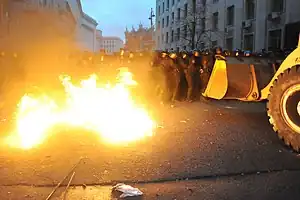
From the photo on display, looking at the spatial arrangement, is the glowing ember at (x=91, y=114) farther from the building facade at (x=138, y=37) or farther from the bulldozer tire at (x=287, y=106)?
the building facade at (x=138, y=37)

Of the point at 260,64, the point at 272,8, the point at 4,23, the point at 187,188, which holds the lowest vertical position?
the point at 187,188

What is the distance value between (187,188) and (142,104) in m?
8.72

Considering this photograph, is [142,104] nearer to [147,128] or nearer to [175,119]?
[175,119]

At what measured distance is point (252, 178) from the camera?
507 cm

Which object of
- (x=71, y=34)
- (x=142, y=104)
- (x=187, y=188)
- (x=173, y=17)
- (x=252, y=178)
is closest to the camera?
(x=187, y=188)

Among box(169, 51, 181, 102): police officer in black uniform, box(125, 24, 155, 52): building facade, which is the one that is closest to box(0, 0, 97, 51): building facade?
box(169, 51, 181, 102): police officer in black uniform

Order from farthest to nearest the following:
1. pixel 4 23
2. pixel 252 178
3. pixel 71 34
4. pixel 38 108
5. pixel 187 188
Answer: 1. pixel 71 34
2. pixel 4 23
3. pixel 38 108
4. pixel 252 178
5. pixel 187 188

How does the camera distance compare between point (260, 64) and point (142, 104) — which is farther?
point (142, 104)

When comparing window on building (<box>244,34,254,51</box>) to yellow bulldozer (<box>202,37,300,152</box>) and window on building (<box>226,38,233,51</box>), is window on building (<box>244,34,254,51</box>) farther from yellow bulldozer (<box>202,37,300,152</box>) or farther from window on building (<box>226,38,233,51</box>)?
yellow bulldozer (<box>202,37,300,152</box>)

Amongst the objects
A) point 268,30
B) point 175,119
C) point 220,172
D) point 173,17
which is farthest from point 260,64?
point 173,17

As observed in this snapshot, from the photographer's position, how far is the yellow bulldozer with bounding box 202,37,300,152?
6.41 metres

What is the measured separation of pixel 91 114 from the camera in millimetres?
10539

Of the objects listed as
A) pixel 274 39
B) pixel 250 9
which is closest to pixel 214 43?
pixel 250 9

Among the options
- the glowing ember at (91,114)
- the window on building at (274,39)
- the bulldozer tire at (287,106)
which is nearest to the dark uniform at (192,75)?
the glowing ember at (91,114)
